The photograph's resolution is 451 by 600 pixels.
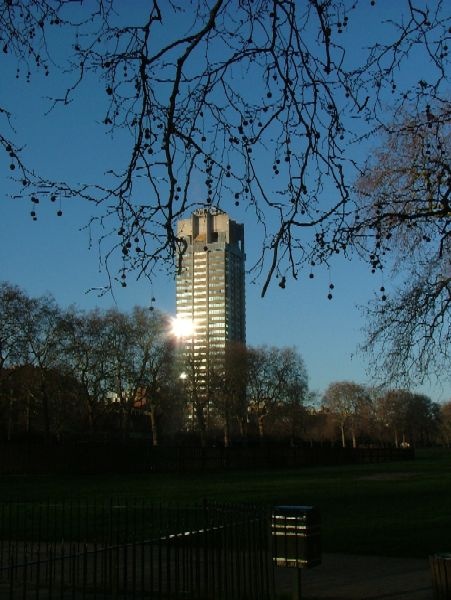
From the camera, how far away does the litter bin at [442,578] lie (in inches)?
353

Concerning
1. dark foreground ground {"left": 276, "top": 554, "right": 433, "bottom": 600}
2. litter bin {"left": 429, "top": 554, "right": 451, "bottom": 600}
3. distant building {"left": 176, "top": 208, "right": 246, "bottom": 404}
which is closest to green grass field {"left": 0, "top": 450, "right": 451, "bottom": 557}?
dark foreground ground {"left": 276, "top": 554, "right": 433, "bottom": 600}

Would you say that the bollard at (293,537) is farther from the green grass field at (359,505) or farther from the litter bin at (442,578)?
the green grass field at (359,505)

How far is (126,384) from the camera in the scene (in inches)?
2847

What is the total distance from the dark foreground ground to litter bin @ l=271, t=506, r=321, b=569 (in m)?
0.75

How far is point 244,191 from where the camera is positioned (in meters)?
7.26

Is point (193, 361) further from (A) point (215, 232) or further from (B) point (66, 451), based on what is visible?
(A) point (215, 232)

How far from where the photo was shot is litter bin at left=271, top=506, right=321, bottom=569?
354 inches

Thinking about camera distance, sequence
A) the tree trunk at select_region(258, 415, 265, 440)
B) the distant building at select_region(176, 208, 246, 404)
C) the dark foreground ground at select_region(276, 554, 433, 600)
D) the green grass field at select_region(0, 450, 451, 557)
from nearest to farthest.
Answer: the distant building at select_region(176, 208, 246, 404)
the dark foreground ground at select_region(276, 554, 433, 600)
the green grass field at select_region(0, 450, 451, 557)
the tree trunk at select_region(258, 415, 265, 440)

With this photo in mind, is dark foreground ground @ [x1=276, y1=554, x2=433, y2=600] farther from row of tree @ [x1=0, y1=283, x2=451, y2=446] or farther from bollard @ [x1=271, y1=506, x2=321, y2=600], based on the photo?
row of tree @ [x1=0, y1=283, x2=451, y2=446]

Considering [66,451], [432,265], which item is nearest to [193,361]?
[66,451]

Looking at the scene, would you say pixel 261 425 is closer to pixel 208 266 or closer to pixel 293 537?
pixel 293 537

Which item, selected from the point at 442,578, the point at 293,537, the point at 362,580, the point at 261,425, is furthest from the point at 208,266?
the point at 261,425

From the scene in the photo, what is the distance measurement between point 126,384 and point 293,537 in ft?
211

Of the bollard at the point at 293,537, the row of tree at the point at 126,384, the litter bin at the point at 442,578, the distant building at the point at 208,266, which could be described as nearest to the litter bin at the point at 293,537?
the bollard at the point at 293,537
